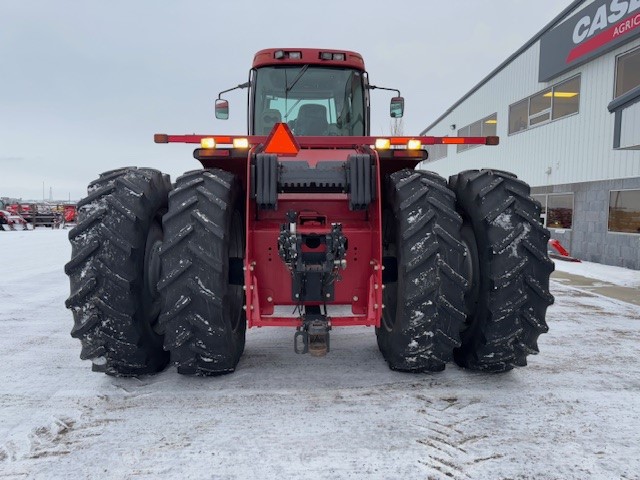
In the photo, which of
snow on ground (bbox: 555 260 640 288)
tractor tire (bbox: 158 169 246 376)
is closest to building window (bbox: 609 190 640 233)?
snow on ground (bbox: 555 260 640 288)

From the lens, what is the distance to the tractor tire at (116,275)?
3158 mm

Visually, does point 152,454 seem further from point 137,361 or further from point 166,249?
point 166,249

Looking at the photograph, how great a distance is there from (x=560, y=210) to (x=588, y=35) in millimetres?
4899

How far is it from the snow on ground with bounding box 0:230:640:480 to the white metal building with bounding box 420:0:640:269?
6742mm

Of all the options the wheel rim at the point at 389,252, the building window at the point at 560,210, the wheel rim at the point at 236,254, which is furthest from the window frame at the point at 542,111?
the wheel rim at the point at 236,254

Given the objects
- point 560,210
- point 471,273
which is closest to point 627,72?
point 560,210

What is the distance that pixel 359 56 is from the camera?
18.5 ft

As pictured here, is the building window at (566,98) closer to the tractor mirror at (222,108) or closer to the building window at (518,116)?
the building window at (518,116)

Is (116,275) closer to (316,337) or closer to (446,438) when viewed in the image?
(316,337)

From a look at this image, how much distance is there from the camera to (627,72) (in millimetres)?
10852

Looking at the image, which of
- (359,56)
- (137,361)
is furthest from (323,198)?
→ (359,56)

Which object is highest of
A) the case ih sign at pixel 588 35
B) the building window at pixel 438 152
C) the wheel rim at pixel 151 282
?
the case ih sign at pixel 588 35

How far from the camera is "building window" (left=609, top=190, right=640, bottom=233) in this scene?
34.8 ft

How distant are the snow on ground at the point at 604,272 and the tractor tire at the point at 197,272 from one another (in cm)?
867
